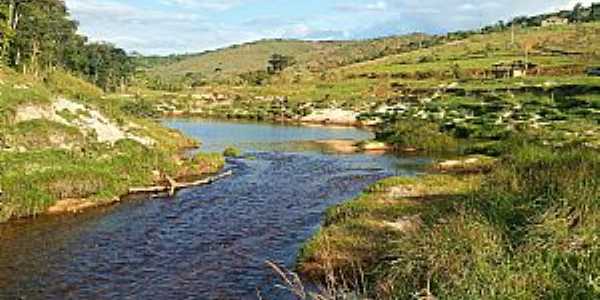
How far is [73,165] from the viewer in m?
43.3

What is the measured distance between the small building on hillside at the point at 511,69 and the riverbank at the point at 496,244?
112931 mm

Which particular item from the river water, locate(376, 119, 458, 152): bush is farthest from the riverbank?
locate(376, 119, 458, 152): bush

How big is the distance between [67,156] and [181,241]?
16.1 metres

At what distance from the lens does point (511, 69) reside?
142875 mm

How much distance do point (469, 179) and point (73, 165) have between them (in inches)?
998

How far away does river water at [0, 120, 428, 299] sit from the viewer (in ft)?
83.8

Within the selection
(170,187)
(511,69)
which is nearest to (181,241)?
(170,187)

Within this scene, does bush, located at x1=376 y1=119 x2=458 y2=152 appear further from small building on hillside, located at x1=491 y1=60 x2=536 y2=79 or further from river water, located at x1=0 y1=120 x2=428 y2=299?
small building on hillside, located at x1=491 y1=60 x2=536 y2=79

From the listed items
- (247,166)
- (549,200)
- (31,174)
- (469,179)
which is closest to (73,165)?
(31,174)

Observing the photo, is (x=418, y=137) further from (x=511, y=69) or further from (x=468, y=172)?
(x=511, y=69)

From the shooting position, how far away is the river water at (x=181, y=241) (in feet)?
83.8

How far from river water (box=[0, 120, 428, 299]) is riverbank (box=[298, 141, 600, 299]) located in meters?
3.24

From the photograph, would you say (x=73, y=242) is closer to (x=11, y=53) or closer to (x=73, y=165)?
(x=73, y=165)

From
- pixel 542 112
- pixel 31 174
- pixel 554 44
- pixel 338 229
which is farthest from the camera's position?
pixel 554 44
